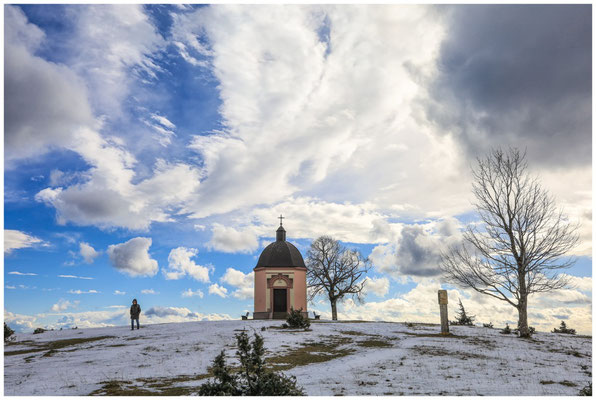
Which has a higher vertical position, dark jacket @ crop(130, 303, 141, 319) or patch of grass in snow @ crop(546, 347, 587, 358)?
dark jacket @ crop(130, 303, 141, 319)

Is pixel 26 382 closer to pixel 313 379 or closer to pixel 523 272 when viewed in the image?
pixel 313 379

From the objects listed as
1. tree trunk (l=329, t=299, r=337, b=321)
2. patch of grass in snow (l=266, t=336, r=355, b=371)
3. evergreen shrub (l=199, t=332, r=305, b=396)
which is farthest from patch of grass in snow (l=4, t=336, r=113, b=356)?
tree trunk (l=329, t=299, r=337, b=321)

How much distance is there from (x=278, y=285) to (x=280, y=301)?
1.53 m

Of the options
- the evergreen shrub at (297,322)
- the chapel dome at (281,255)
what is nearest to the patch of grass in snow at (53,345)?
the evergreen shrub at (297,322)

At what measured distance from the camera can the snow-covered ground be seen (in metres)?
12.1

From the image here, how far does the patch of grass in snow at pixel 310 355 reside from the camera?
52.9 feet

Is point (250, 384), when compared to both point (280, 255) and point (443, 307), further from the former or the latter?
point (280, 255)

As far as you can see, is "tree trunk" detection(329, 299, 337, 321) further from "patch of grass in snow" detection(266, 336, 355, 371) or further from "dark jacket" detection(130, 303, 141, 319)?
"patch of grass in snow" detection(266, 336, 355, 371)

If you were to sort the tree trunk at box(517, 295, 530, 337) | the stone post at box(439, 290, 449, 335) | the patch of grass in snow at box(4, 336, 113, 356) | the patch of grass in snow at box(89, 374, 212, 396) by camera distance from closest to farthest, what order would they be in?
1. the patch of grass in snow at box(89, 374, 212, 396)
2. the patch of grass in snow at box(4, 336, 113, 356)
3. the tree trunk at box(517, 295, 530, 337)
4. the stone post at box(439, 290, 449, 335)

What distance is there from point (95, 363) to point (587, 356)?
2079cm

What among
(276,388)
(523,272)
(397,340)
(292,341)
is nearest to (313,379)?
(276,388)

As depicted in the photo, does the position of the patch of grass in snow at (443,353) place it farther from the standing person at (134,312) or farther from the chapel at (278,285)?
the chapel at (278,285)

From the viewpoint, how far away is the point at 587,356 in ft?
61.3

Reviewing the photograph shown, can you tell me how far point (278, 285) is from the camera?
135 ft
